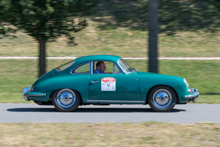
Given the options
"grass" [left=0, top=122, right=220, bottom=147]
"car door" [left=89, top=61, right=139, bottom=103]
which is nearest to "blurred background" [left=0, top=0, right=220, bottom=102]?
"car door" [left=89, top=61, right=139, bottom=103]

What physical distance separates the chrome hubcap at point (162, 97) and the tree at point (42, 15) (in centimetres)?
492

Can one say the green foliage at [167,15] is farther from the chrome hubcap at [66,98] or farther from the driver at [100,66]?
the chrome hubcap at [66,98]

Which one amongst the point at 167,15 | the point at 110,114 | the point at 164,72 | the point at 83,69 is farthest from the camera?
the point at 167,15

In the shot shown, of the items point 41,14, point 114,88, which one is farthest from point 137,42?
point 114,88

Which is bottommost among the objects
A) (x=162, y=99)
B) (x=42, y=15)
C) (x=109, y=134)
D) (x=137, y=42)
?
(x=109, y=134)

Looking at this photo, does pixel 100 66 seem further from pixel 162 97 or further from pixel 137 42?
pixel 137 42

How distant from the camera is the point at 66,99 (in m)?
8.66

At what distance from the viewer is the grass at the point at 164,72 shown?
14475 mm

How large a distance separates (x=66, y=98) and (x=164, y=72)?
880cm

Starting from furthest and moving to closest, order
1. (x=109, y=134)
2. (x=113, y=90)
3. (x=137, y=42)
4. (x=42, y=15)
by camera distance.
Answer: (x=137, y=42) < (x=42, y=15) < (x=113, y=90) < (x=109, y=134)

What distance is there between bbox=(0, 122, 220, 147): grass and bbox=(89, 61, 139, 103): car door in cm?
181

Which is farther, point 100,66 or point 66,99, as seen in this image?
point 100,66

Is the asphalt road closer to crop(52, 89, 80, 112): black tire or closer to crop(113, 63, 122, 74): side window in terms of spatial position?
crop(52, 89, 80, 112): black tire

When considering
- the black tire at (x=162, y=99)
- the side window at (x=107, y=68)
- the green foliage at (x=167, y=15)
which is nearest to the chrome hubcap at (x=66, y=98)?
the side window at (x=107, y=68)
